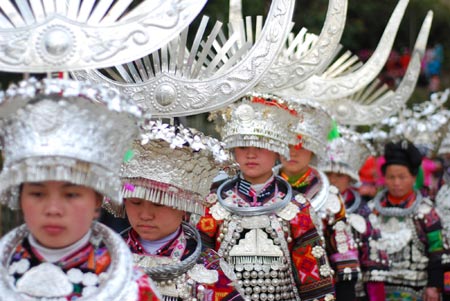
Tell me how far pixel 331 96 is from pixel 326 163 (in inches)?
21.8

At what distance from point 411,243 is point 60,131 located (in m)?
5.57

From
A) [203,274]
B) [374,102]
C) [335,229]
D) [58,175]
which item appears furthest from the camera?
[374,102]

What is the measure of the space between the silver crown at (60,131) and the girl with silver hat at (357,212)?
16.1ft

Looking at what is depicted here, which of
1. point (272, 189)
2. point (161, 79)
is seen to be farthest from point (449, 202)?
→ point (161, 79)

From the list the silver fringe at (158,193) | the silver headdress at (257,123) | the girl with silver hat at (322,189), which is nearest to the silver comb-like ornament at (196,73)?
Result: the silver fringe at (158,193)

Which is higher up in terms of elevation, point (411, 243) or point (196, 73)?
point (411, 243)

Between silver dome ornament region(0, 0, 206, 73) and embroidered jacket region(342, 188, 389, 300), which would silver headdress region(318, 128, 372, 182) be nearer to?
embroidered jacket region(342, 188, 389, 300)

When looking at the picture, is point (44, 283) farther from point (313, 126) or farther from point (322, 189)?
point (313, 126)

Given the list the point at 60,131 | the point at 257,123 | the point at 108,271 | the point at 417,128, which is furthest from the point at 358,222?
the point at 60,131

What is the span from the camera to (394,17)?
1030 centimetres

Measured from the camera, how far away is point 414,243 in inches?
358

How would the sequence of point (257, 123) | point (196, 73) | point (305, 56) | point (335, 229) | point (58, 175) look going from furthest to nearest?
point (335, 229), point (305, 56), point (257, 123), point (196, 73), point (58, 175)

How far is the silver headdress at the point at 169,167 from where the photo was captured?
512cm

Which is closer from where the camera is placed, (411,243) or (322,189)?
(322,189)
